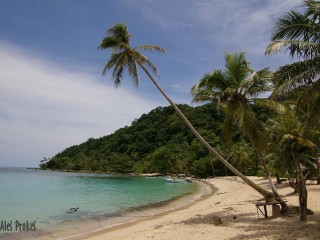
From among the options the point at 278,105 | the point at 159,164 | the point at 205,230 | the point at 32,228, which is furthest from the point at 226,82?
the point at 159,164

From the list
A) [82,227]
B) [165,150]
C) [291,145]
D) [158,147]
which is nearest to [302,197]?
[291,145]

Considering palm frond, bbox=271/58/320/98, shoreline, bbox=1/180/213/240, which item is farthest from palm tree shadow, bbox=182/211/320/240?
shoreline, bbox=1/180/213/240

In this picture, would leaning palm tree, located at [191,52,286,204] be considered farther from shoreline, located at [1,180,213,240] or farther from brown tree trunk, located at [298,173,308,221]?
shoreline, located at [1,180,213,240]

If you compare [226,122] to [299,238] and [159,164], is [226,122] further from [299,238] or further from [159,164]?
[159,164]

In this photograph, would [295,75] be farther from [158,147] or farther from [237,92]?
[158,147]

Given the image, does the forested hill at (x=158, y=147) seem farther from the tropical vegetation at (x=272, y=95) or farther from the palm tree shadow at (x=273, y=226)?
the palm tree shadow at (x=273, y=226)

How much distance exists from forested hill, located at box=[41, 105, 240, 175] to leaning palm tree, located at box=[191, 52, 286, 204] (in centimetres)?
5527

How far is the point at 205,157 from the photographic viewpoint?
2778 inches

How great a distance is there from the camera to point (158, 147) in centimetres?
10462

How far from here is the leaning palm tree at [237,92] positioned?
1338 centimetres

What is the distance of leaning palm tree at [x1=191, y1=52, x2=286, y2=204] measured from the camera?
13383 mm

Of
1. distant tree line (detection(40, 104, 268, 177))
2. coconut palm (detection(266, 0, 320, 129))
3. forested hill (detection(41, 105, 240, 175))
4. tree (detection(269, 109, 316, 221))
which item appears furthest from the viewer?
forested hill (detection(41, 105, 240, 175))

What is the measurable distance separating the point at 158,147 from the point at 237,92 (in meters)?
91.5

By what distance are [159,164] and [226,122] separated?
2909 inches
